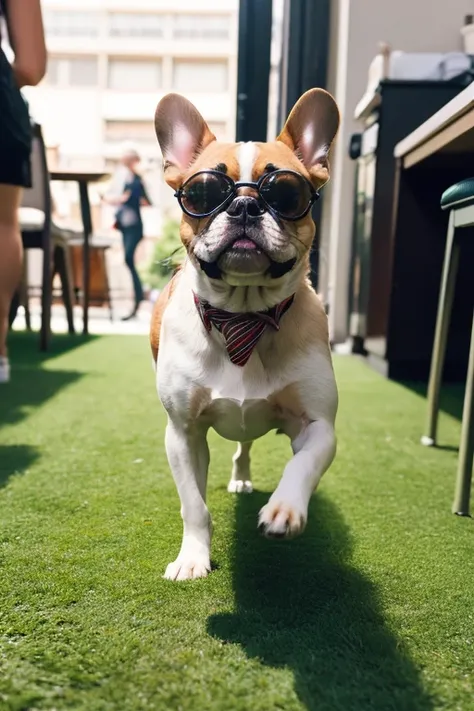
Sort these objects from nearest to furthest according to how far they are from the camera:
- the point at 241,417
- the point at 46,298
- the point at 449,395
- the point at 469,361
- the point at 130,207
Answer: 1. the point at 241,417
2. the point at 469,361
3. the point at 449,395
4. the point at 46,298
5. the point at 130,207

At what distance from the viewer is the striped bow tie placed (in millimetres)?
1119

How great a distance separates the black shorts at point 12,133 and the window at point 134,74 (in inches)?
813

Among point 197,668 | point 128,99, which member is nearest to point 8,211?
point 197,668

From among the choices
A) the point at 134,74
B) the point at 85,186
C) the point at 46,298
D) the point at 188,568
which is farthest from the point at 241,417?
the point at 134,74

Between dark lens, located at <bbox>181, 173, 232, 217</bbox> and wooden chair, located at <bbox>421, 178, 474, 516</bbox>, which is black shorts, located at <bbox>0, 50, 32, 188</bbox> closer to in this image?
dark lens, located at <bbox>181, 173, 232, 217</bbox>

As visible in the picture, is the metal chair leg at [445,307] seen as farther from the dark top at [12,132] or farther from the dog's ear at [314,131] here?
the dark top at [12,132]

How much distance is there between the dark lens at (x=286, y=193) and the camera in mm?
1071

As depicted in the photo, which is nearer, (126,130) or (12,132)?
(12,132)

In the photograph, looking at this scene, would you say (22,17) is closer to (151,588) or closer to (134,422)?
(134,422)

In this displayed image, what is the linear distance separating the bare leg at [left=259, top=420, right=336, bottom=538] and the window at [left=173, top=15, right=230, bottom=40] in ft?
77.6

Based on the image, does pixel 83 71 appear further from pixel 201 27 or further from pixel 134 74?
pixel 201 27

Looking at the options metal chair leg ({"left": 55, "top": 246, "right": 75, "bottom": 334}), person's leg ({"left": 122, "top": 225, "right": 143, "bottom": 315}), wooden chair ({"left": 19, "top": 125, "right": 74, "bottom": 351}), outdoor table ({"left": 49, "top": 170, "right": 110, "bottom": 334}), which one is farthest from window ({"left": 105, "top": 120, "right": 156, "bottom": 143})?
wooden chair ({"left": 19, "top": 125, "right": 74, "bottom": 351})

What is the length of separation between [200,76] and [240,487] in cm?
2222

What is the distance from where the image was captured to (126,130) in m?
19.3
